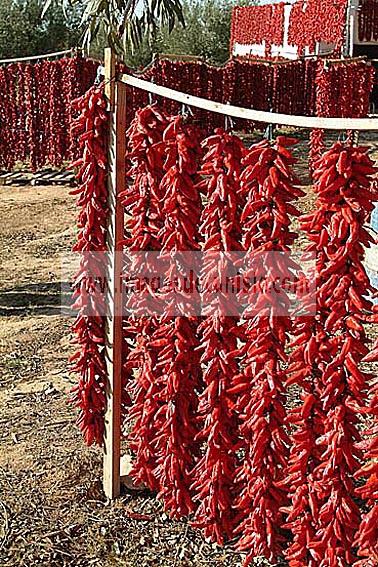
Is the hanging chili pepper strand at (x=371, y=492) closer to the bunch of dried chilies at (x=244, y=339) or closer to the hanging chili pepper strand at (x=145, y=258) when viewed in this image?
the bunch of dried chilies at (x=244, y=339)

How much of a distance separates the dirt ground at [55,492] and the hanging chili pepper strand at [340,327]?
0.62 meters

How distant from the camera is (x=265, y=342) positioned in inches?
109

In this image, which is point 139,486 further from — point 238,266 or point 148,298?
point 238,266

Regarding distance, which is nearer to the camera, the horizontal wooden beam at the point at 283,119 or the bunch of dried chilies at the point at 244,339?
the horizontal wooden beam at the point at 283,119

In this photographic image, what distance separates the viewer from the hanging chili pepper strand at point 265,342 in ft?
8.71

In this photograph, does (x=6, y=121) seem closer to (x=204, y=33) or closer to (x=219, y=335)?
(x=219, y=335)

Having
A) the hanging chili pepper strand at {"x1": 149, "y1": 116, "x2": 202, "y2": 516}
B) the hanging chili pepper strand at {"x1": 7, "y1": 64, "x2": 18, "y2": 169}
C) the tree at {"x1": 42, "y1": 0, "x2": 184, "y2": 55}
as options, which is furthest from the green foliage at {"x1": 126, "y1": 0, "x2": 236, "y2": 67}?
the hanging chili pepper strand at {"x1": 149, "y1": 116, "x2": 202, "y2": 516}

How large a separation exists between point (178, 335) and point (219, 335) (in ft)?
0.63

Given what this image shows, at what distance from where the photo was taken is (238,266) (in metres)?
2.85

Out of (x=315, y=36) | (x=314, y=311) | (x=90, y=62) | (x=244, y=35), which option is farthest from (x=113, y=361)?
(x=244, y=35)

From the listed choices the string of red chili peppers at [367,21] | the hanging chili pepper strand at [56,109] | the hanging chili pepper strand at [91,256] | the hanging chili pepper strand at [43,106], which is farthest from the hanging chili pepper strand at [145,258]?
the string of red chili peppers at [367,21]

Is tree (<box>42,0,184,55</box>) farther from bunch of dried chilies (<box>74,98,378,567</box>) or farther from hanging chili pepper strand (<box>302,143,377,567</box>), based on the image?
hanging chili pepper strand (<box>302,143,377,567</box>)

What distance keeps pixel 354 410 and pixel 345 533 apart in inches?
17.7

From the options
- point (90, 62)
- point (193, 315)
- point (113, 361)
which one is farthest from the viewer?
→ point (90, 62)
